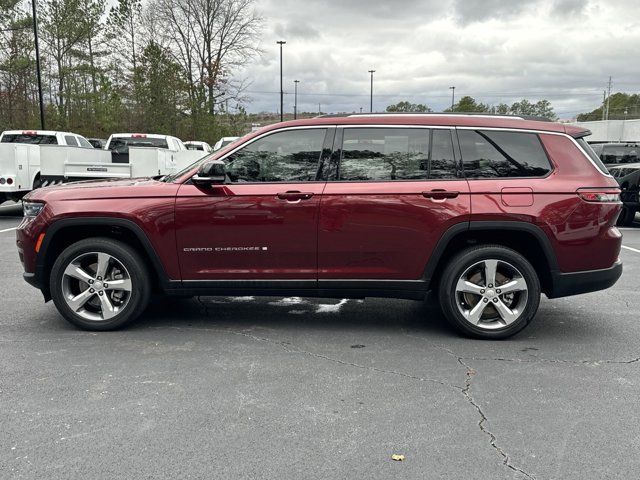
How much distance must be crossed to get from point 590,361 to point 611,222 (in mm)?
1188

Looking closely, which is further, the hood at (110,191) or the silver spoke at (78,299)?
the silver spoke at (78,299)

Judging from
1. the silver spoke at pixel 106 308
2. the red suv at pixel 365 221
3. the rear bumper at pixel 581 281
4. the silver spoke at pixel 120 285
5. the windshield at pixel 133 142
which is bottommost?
the silver spoke at pixel 106 308

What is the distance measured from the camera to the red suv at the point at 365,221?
4547 millimetres

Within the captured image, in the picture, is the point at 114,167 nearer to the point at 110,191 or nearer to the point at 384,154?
the point at 110,191

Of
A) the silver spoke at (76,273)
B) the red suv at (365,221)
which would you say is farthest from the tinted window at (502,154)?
the silver spoke at (76,273)

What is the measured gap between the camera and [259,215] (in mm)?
4602

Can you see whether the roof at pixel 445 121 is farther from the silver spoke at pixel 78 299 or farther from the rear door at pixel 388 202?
the silver spoke at pixel 78 299

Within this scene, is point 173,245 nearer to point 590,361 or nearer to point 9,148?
point 590,361

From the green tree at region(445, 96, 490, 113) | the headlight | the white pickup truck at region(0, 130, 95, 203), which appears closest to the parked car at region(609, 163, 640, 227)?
the headlight

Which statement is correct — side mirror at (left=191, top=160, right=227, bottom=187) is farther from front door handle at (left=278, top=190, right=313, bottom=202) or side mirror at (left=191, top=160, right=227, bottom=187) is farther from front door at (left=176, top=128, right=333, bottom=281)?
front door handle at (left=278, top=190, right=313, bottom=202)

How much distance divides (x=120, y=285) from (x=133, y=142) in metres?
12.5

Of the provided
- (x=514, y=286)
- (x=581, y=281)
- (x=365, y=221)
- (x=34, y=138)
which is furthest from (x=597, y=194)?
(x=34, y=138)

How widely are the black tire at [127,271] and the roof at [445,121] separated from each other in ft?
5.28

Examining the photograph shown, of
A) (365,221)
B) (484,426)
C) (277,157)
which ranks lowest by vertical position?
(484,426)
